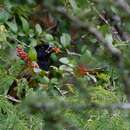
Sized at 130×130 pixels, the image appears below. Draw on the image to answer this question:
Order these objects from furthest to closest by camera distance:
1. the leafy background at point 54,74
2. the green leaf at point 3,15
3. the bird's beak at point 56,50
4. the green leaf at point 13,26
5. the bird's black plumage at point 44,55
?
the bird's black plumage at point 44,55 < the bird's beak at point 56,50 < the green leaf at point 13,26 < the green leaf at point 3,15 < the leafy background at point 54,74

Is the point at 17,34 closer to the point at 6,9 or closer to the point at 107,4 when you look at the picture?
the point at 6,9

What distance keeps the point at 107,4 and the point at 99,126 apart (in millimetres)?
1533

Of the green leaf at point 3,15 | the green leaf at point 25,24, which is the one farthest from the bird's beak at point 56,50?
the green leaf at point 3,15

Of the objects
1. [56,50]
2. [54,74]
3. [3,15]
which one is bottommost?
[54,74]

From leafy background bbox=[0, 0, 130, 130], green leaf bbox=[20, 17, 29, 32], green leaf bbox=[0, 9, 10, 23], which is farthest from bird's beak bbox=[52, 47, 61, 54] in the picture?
green leaf bbox=[0, 9, 10, 23]

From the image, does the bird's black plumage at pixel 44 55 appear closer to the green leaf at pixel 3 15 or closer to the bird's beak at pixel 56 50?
the bird's beak at pixel 56 50

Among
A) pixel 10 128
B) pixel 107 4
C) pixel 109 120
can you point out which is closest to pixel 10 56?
pixel 10 128

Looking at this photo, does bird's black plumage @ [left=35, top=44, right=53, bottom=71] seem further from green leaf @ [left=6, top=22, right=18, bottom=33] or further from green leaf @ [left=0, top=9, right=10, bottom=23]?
green leaf @ [left=0, top=9, right=10, bottom=23]

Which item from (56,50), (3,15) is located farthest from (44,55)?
(3,15)

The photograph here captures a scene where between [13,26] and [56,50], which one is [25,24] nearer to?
[13,26]

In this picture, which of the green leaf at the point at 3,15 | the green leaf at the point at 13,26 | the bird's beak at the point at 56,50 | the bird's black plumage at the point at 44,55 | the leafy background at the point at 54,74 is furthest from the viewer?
the bird's black plumage at the point at 44,55

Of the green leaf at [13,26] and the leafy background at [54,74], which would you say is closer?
the leafy background at [54,74]

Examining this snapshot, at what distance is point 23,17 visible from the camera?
7.82 feet

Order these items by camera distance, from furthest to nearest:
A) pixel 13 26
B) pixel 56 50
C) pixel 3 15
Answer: pixel 56 50
pixel 13 26
pixel 3 15
